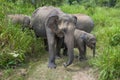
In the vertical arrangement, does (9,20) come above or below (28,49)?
above

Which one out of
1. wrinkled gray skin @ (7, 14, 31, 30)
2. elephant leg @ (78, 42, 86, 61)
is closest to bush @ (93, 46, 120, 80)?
elephant leg @ (78, 42, 86, 61)

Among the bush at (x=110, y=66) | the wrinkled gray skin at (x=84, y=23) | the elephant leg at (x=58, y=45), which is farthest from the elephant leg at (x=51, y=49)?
the wrinkled gray skin at (x=84, y=23)

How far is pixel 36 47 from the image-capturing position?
25.0 ft

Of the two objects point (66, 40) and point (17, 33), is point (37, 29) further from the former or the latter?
point (66, 40)

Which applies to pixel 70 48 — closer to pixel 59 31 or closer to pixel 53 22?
pixel 59 31

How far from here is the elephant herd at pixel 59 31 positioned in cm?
628

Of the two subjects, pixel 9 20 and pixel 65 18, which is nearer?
pixel 65 18

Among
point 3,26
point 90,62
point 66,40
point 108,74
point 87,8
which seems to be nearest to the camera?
point 108,74

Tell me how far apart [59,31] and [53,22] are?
26 cm

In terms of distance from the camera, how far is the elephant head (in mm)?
6129

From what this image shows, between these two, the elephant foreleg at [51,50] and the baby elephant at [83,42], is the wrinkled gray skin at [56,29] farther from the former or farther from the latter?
the baby elephant at [83,42]

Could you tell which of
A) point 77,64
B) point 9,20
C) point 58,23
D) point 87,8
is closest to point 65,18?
point 58,23

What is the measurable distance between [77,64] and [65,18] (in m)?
1.19

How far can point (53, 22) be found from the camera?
259 inches
